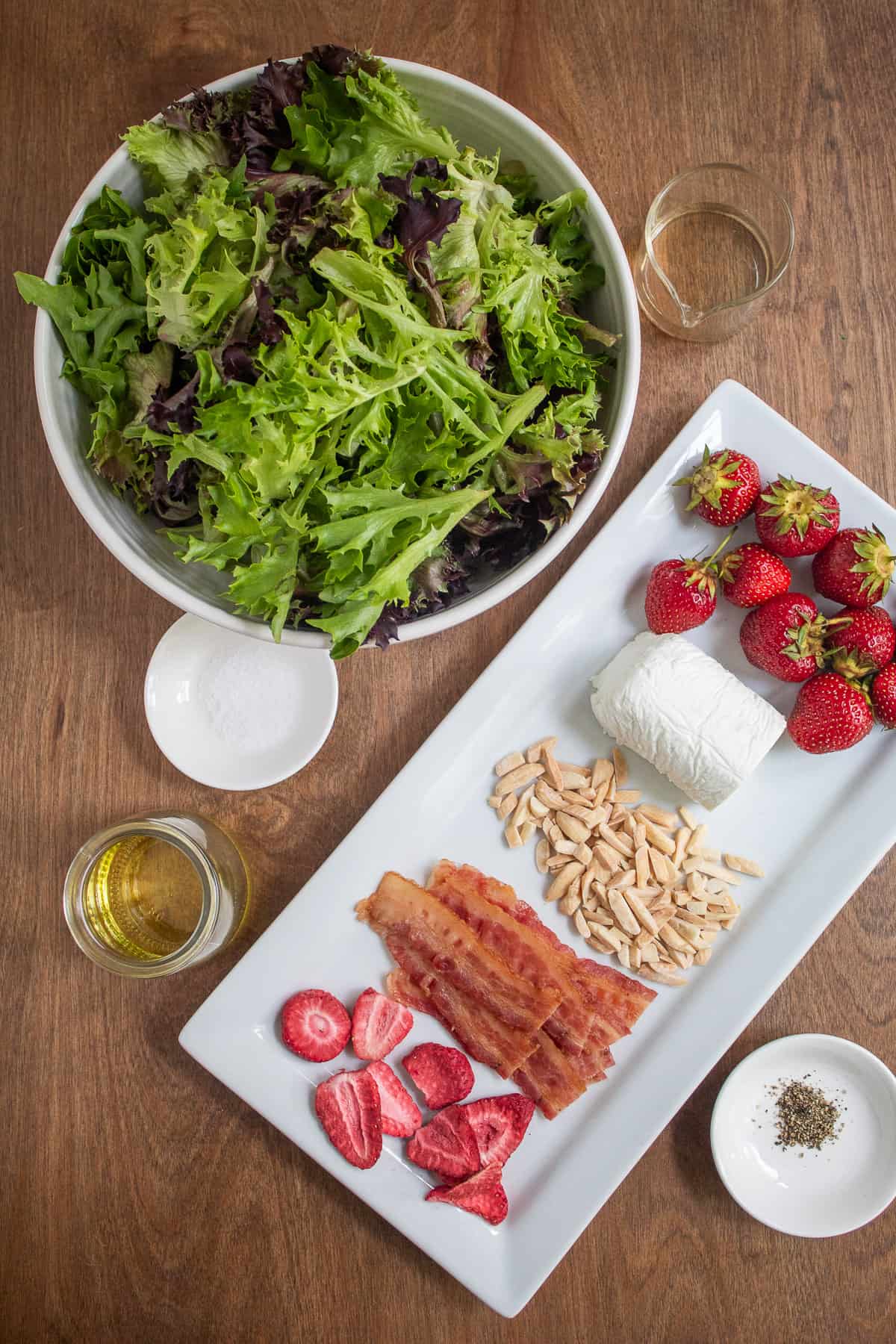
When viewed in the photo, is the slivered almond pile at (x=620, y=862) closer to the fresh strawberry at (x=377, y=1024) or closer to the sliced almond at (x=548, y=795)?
the sliced almond at (x=548, y=795)

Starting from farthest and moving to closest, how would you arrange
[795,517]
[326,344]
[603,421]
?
[795,517] < [603,421] < [326,344]

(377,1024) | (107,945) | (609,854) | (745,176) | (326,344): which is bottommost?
(107,945)

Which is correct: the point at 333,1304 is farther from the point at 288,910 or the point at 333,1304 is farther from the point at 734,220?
the point at 734,220

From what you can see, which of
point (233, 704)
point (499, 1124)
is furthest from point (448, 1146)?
point (233, 704)

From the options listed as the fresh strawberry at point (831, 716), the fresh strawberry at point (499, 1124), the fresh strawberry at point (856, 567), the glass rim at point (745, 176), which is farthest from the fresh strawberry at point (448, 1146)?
the glass rim at point (745, 176)

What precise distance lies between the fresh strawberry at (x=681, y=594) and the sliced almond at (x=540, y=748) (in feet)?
0.63

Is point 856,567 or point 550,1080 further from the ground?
point 856,567

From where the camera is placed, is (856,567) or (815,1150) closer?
(856,567)

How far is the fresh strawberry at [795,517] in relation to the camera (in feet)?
3.70

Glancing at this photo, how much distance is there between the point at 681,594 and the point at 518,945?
0.48 meters

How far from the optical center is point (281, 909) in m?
1.25

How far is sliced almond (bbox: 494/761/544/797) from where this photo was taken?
122 centimetres

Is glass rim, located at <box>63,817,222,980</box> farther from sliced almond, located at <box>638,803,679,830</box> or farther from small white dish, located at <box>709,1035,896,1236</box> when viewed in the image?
small white dish, located at <box>709,1035,896,1236</box>

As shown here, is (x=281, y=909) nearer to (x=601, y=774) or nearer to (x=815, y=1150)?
(x=601, y=774)
